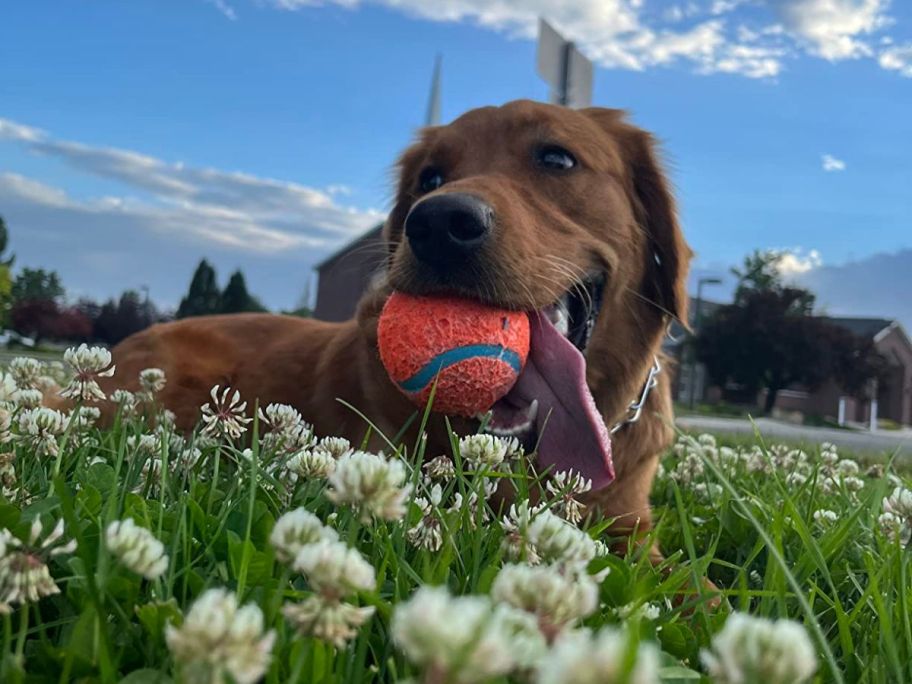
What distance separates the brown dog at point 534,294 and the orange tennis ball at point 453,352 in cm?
13

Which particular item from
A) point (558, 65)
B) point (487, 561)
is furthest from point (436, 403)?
point (558, 65)

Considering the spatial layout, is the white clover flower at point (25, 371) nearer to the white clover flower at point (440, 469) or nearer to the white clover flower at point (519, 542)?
the white clover flower at point (440, 469)

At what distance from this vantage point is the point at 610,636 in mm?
530

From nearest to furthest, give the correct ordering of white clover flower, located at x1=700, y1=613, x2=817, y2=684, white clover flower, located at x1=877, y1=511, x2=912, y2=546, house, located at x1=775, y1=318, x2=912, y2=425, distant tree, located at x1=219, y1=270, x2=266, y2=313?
white clover flower, located at x1=700, y1=613, x2=817, y2=684
white clover flower, located at x1=877, y1=511, x2=912, y2=546
distant tree, located at x1=219, y1=270, x2=266, y2=313
house, located at x1=775, y1=318, x2=912, y2=425

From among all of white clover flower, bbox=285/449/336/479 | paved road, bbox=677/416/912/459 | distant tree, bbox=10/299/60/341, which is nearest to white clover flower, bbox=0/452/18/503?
white clover flower, bbox=285/449/336/479

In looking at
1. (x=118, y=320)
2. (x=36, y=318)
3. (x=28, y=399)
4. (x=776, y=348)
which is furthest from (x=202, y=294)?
(x=28, y=399)

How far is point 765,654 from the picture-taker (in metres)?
0.63

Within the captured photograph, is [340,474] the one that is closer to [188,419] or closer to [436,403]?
[436,403]

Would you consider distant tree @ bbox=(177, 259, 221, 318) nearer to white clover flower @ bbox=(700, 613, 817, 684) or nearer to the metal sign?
the metal sign

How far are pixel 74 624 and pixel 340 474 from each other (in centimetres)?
45

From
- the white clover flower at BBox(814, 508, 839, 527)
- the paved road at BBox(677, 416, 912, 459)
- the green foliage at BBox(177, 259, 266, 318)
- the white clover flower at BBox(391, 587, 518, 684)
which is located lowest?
the paved road at BBox(677, 416, 912, 459)

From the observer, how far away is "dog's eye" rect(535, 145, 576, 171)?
3.46 meters

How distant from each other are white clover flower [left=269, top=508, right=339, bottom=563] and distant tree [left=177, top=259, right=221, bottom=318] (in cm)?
5725

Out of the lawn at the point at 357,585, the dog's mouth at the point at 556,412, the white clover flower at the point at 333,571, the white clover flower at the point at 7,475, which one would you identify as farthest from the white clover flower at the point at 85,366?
the white clover flower at the point at 333,571
